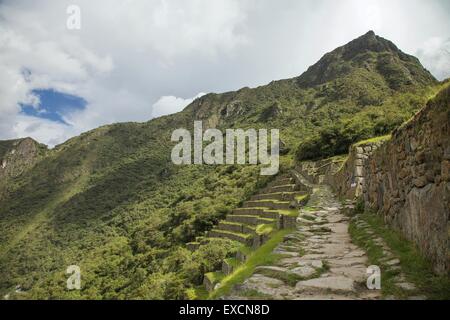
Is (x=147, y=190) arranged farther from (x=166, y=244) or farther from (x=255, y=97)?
(x=166, y=244)

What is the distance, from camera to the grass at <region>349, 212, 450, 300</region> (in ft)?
10.5

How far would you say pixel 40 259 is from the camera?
69.8 metres

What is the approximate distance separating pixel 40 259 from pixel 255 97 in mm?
70694

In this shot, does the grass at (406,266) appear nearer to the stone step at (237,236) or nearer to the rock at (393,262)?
the rock at (393,262)

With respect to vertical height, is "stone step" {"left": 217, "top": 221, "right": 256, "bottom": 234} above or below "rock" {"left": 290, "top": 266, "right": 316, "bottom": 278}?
below

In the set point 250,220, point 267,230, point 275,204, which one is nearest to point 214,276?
point 267,230

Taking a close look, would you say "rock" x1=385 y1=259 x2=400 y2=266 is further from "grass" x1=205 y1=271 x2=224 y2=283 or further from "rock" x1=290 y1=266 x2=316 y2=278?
"grass" x1=205 y1=271 x2=224 y2=283

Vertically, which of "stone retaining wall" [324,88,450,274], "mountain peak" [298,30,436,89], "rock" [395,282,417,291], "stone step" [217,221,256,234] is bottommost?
"stone step" [217,221,256,234]

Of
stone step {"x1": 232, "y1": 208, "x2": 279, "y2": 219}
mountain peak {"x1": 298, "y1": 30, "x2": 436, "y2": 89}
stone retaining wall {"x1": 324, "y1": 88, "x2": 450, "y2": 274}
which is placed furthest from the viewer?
mountain peak {"x1": 298, "y1": 30, "x2": 436, "y2": 89}

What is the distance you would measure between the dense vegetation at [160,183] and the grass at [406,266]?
8627 mm

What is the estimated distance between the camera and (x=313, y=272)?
161 inches

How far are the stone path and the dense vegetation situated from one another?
8.82 m

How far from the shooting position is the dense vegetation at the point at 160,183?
28.2 metres

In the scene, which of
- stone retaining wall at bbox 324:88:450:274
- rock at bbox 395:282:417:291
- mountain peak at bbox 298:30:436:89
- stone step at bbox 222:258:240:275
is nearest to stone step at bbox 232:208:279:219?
stone step at bbox 222:258:240:275
